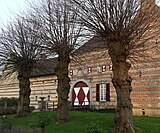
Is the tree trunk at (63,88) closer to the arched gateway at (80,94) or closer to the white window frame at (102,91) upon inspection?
the white window frame at (102,91)

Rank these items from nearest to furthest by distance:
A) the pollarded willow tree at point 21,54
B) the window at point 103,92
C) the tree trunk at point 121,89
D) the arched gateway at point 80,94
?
the tree trunk at point 121,89 < the pollarded willow tree at point 21,54 < the window at point 103,92 < the arched gateway at point 80,94

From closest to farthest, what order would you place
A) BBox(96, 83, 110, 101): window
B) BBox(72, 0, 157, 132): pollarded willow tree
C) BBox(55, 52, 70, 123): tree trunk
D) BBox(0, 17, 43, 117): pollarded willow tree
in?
BBox(72, 0, 157, 132): pollarded willow tree, BBox(55, 52, 70, 123): tree trunk, BBox(0, 17, 43, 117): pollarded willow tree, BBox(96, 83, 110, 101): window

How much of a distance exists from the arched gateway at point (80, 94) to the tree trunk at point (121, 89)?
60.0ft

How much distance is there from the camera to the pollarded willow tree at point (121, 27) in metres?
14.3

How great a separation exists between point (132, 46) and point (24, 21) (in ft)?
34.2

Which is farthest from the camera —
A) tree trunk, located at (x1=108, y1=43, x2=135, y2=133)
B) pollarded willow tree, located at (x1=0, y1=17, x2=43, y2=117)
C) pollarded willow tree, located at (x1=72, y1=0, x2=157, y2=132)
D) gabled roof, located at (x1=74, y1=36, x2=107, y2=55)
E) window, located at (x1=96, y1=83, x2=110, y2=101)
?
window, located at (x1=96, y1=83, x2=110, y2=101)

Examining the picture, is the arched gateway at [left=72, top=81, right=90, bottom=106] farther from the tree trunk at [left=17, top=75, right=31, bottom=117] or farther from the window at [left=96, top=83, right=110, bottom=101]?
the tree trunk at [left=17, top=75, right=31, bottom=117]

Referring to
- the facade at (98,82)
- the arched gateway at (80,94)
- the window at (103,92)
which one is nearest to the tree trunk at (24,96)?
the facade at (98,82)

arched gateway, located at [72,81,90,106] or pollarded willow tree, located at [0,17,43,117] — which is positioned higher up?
pollarded willow tree, located at [0,17,43,117]

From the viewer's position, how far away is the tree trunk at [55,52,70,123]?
720 inches

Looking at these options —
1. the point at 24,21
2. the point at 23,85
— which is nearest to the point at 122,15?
the point at 24,21

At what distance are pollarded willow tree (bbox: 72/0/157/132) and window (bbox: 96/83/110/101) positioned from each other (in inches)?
611

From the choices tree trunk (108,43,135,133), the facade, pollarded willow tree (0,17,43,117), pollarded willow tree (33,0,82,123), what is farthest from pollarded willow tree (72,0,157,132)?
pollarded willow tree (0,17,43,117)

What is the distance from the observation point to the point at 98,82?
31.5 metres
